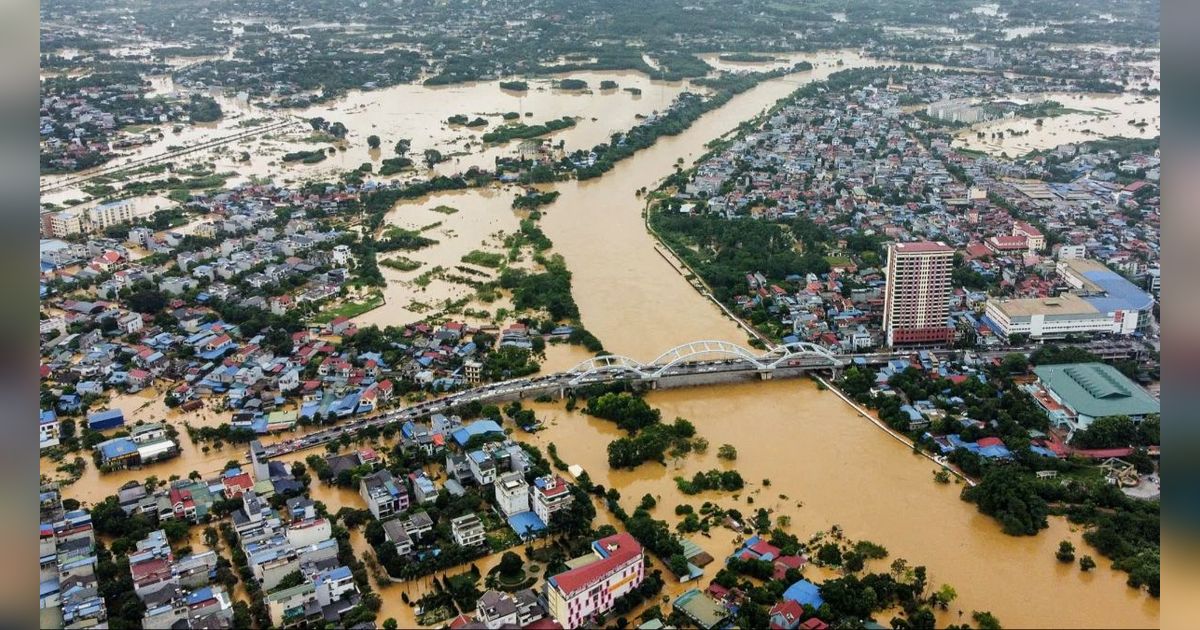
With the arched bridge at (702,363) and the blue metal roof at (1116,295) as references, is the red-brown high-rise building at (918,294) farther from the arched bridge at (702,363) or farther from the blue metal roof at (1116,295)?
the blue metal roof at (1116,295)

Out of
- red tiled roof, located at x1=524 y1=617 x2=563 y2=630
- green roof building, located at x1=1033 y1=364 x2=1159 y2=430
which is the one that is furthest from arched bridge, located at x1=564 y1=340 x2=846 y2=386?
red tiled roof, located at x1=524 y1=617 x2=563 y2=630

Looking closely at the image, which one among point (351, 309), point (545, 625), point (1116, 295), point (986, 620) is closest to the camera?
point (545, 625)

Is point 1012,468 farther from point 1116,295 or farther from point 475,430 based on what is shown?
point 475,430

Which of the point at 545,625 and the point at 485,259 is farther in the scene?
the point at 485,259

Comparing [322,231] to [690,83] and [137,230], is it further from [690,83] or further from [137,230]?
[690,83]

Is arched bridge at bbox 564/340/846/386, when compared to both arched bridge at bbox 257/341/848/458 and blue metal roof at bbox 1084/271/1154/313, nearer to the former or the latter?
arched bridge at bbox 257/341/848/458

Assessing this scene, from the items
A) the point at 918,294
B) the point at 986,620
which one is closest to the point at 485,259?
the point at 918,294
